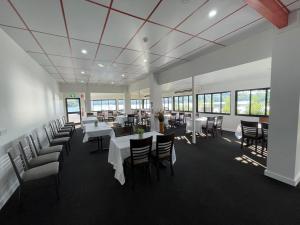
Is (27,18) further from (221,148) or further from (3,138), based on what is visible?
(221,148)

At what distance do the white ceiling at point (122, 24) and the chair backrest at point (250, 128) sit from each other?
97.2 inches

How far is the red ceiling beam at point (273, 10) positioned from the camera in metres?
1.83

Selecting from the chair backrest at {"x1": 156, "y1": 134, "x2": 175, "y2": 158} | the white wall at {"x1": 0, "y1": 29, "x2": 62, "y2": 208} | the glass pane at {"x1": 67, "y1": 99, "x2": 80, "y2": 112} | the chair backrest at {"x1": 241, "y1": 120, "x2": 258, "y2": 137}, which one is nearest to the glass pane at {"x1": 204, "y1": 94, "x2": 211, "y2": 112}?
the chair backrest at {"x1": 241, "y1": 120, "x2": 258, "y2": 137}

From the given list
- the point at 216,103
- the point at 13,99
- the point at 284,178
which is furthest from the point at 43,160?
the point at 216,103

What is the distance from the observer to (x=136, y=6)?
1.88 m

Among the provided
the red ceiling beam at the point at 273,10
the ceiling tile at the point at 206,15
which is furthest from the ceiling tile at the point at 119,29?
the red ceiling beam at the point at 273,10

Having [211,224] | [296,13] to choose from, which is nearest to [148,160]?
[211,224]

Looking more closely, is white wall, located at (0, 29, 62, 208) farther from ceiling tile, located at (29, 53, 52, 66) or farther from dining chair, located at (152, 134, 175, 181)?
dining chair, located at (152, 134, 175, 181)

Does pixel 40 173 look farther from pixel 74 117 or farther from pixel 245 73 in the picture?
pixel 74 117

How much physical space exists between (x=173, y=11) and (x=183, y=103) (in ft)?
28.2

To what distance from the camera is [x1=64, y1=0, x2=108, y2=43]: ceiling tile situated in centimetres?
185

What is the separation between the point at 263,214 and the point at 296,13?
119 inches

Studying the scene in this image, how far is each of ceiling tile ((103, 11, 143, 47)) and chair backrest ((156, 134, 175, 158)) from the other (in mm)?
2035

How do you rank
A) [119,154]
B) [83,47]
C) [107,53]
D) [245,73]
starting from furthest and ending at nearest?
[245,73]
[107,53]
[83,47]
[119,154]
